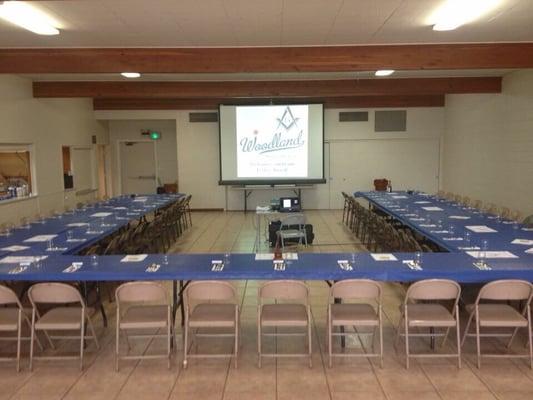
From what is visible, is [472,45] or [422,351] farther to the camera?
[472,45]

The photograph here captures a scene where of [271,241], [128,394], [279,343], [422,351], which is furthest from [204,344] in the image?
[271,241]

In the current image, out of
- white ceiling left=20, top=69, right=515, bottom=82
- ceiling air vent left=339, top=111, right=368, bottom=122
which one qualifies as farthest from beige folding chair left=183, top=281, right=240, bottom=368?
ceiling air vent left=339, top=111, right=368, bottom=122

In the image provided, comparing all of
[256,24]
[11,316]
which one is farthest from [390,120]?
[11,316]

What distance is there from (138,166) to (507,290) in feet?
43.3

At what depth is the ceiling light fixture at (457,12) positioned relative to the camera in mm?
4798

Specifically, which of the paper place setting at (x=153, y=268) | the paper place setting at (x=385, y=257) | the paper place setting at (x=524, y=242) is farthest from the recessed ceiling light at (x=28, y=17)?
the paper place setting at (x=524, y=242)

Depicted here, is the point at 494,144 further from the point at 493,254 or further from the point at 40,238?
the point at 40,238

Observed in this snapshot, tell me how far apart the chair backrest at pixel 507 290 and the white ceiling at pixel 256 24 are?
286 cm

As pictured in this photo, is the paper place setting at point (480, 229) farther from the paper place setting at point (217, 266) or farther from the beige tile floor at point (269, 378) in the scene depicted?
the paper place setting at point (217, 266)

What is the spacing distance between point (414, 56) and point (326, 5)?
2344 mm

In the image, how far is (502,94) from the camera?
410 inches

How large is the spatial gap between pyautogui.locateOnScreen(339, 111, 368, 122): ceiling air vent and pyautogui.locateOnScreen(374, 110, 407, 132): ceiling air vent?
13.6 inches

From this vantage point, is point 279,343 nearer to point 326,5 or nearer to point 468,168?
point 326,5

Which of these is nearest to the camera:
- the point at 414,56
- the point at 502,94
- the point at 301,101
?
the point at 414,56
